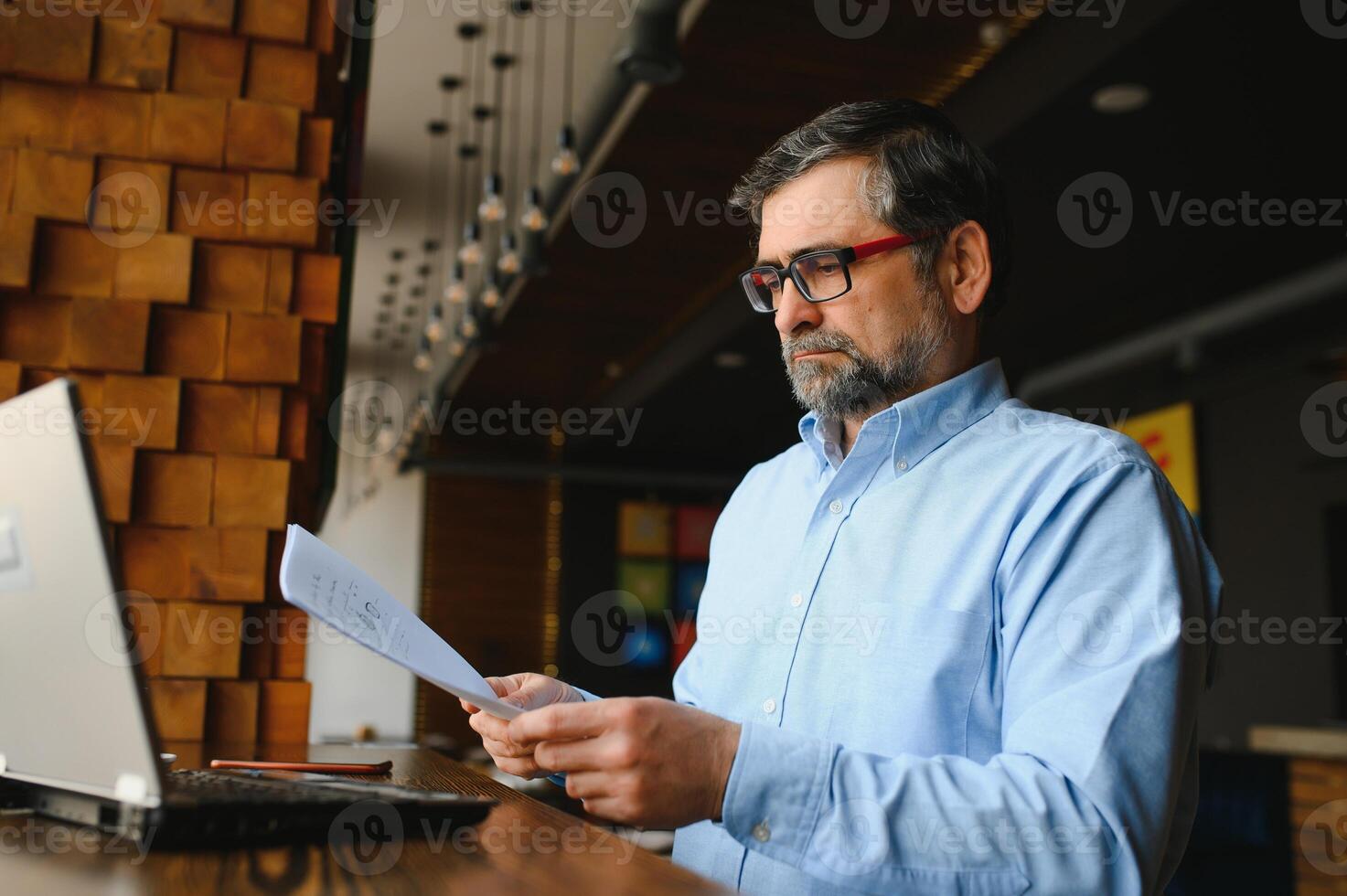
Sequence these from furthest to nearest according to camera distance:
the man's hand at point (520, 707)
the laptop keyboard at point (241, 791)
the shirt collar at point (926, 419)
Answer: the shirt collar at point (926, 419), the man's hand at point (520, 707), the laptop keyboard at point (241, 791)

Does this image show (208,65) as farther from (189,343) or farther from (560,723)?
(560,723)

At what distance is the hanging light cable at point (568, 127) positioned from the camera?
13.6 feet

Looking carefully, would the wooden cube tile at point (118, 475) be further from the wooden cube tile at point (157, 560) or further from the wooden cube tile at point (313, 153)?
the wooden cube tile at point (313, 153)

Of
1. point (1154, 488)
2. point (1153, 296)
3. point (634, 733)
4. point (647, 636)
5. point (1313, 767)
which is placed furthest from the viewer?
point (647, 636)

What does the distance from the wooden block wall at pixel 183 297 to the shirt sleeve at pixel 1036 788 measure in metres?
1.22

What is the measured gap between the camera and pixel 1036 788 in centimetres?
91

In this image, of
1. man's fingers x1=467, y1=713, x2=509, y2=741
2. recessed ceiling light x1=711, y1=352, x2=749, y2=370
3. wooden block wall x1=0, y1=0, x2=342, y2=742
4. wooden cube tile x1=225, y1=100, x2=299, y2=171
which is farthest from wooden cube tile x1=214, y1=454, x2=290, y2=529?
recessed ceiling light x1=711, y1=352, x2=749, y2=370

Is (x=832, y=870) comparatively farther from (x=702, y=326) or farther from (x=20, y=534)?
(x=702, y=326)

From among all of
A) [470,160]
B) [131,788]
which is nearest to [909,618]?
[131,788]

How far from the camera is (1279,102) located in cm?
393

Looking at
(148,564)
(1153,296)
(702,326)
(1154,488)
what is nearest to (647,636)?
(702,326)

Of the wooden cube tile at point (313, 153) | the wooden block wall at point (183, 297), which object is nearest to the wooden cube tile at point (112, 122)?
the wooden block wall at point (183, 297)

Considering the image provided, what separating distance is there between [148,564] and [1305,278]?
5.50m

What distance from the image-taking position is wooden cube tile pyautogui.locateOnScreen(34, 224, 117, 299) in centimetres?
183
